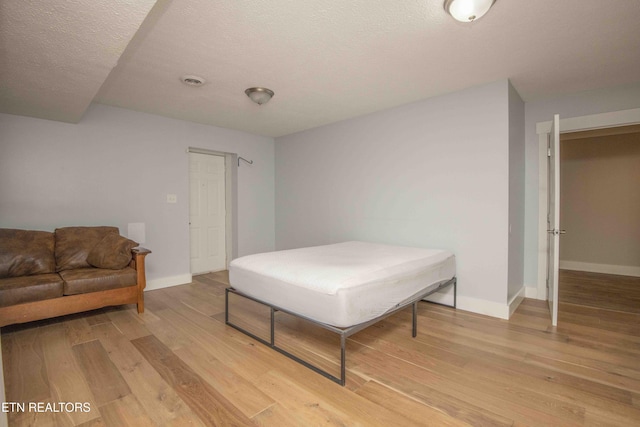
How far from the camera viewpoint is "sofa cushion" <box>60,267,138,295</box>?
2850mm

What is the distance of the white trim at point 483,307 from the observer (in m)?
3.06

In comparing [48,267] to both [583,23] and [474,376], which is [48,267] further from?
[583,23]

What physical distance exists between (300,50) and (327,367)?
95.1 inches

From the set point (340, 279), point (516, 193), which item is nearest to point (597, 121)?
point (516, 193)

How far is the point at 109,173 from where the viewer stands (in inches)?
152

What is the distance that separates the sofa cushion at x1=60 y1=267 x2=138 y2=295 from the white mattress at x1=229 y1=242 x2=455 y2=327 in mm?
1256

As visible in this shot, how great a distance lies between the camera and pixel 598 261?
5.16m

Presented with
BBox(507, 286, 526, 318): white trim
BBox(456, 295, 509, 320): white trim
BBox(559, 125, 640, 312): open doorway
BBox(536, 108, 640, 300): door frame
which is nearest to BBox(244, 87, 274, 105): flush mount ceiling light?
BBox(456, 295, 509, 320): white trim

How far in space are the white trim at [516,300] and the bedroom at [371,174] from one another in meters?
0.06

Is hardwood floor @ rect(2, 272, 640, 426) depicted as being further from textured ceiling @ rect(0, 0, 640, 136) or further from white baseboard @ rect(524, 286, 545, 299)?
textured ceiling @ rect(0, 0, 640, 136)

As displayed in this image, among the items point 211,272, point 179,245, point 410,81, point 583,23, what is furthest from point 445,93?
point 211,272

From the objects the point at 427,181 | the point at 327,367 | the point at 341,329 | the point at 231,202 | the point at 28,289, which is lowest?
the point at 327,367

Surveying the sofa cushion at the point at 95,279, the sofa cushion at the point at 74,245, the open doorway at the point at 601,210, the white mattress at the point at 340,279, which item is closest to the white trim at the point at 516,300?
the white mattress at the point at 340,279

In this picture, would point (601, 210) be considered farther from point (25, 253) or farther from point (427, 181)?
point (25, 253)
